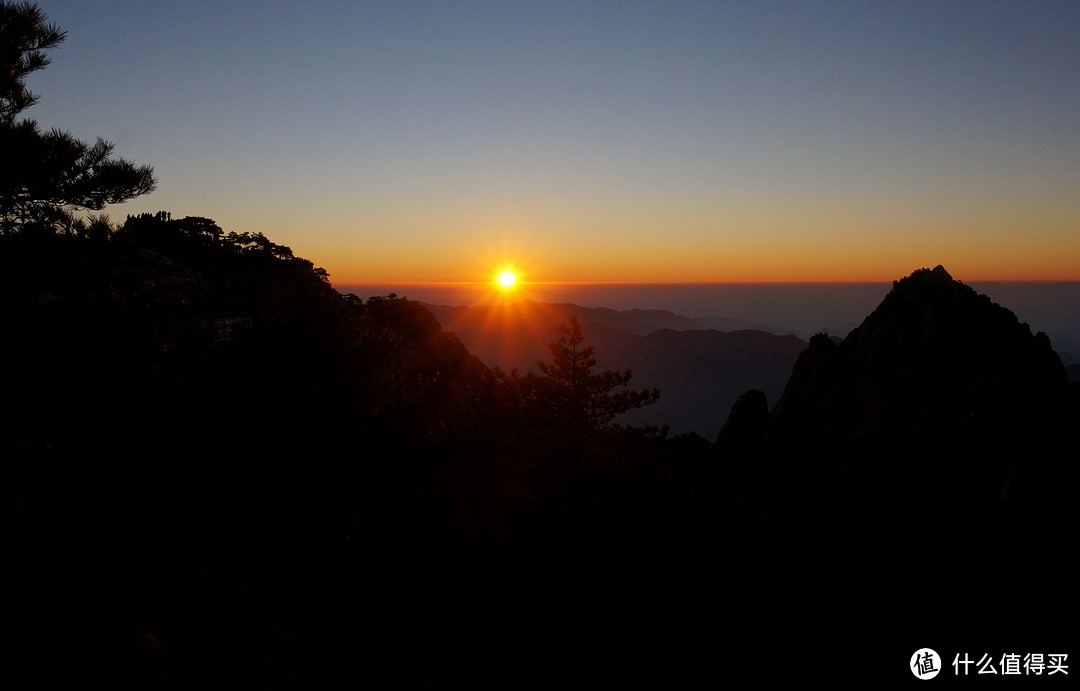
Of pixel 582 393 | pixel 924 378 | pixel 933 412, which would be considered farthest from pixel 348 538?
pixel 924 378

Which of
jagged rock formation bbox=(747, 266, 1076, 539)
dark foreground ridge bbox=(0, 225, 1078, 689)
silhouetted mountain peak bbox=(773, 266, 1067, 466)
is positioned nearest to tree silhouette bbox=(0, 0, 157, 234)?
dark foreground ridge bbox=(0, 225, 1078, 689)

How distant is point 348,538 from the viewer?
655 inches

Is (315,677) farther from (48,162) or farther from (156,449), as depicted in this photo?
(48,162)

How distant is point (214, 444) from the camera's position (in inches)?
571

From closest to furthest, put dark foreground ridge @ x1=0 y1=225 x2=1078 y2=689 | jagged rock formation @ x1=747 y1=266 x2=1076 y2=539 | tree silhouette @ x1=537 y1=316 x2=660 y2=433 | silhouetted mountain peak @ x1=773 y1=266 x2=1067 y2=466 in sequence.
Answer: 1. dark foreground ridge @ x1=0 y1=225 x2=1078 y2=689
2. tree silhouette @ x1=537 y1=316 x2=660 y2=433
3. jagged rock formation @ x1=747 y1=266 x2=1076 y2=539
4. silhouetted mountain peak @ x1=773 y1=266 x2=1067 y2=466

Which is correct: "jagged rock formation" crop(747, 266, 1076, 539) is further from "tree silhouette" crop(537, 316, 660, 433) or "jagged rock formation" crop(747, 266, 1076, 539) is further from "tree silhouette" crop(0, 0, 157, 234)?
"tree silhouette" crop(0, 0, 157, 234)

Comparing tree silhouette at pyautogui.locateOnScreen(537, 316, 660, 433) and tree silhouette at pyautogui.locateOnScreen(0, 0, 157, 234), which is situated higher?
tree silhouette at pyautogui.locateOnScreen(0, 0, 157, 234)

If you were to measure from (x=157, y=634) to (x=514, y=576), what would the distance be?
10066 mm

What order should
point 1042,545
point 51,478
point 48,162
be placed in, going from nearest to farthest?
point 51,478
point 48,162
point 1042,545

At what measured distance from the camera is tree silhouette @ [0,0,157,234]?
48.7ft

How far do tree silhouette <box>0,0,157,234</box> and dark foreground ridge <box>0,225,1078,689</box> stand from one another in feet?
6.36

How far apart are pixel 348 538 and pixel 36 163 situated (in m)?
13.7

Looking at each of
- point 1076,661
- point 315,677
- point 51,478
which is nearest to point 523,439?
point 315,677

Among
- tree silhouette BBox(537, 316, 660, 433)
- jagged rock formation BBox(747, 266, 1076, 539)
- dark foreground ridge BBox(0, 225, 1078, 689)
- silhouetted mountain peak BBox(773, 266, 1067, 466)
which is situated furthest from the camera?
silhouetted mountain peak BBox(773, 266, 1067, 466)
